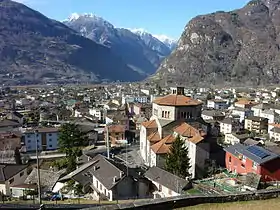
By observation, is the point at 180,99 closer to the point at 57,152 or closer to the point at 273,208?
the point at 57,152

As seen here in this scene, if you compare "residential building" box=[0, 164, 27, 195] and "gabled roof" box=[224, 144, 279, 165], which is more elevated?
"gabled roof" box=[224, 144, 279, 165]

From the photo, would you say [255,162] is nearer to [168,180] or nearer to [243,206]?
[168,180]

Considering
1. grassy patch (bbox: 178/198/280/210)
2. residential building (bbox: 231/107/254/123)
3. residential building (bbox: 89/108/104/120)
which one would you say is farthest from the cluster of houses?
residential building (bbox: 89/108/104/120)

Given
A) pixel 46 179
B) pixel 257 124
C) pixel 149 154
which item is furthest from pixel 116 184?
pixel 257 124

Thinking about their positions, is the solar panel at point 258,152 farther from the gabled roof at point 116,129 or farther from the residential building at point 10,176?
the gabled roof at point 116,129

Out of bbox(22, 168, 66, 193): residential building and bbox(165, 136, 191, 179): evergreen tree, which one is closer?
bbox(22, 168, 66, 193): residential building

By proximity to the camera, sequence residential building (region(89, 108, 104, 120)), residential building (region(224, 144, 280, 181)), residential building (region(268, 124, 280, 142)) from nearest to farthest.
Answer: residential building (region(224, 144, 280, 181)) → residential building (region(268, 124, 280, 142)) → residential building (region(89, 108, 104, 120))

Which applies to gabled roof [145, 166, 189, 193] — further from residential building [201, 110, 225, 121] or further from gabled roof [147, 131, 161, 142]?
residential building [201, 110, 225, 121]

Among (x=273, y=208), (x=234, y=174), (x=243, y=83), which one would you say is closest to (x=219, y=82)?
(x=243, y=83)
